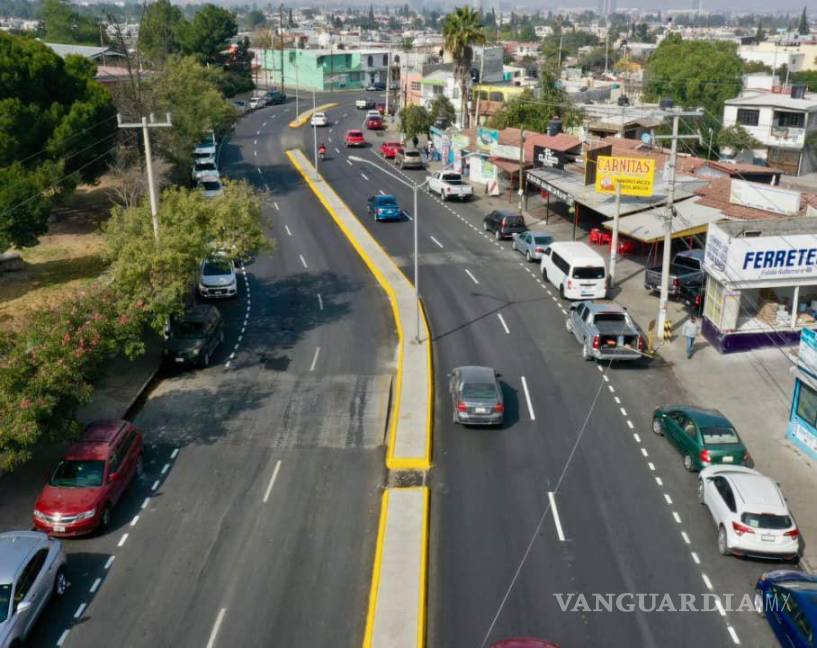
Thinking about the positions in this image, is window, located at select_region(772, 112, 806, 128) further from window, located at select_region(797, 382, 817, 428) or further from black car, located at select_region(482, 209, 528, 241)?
window, located at select_region(797, 382, 817, 428)

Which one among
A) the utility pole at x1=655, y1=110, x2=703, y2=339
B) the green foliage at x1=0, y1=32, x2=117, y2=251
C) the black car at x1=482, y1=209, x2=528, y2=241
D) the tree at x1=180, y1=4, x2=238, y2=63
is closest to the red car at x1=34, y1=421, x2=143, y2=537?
the utility pole at x1=655, y1=110, x2=703, y2=339

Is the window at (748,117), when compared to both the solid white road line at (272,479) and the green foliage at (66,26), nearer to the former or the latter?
the solid white road line at (272,479)

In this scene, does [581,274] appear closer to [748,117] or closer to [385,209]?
[385,209]

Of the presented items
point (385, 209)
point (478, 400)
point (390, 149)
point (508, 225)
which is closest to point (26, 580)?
point (478, 400)

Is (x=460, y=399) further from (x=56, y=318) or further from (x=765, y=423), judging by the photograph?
(x=56, y=318)

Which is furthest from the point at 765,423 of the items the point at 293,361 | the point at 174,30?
the point at 174,30

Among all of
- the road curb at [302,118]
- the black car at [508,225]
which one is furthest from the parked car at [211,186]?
the road curb at [302,118]

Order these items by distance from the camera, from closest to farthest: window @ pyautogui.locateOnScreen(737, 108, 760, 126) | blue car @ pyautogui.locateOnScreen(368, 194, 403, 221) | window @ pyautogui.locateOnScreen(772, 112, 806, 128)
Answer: blue car @ pyautogui.locateOnScreen(368, 194, 403, 221) → window @ pyautogui.locateOnScreen(772, 112, 806, 128) → window @ pyautogui.locateOnScreen(737, 108, 760, 126)
